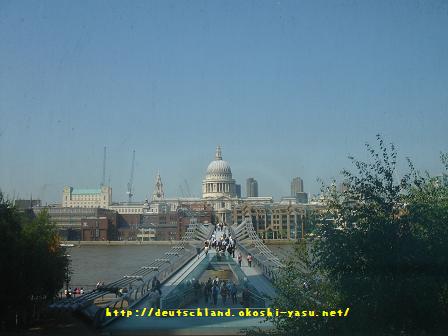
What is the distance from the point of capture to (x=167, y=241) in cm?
4319

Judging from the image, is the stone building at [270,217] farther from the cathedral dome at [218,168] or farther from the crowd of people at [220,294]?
the crowd of people at [220,294]

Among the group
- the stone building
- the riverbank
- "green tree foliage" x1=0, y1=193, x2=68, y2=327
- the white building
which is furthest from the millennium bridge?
the white building

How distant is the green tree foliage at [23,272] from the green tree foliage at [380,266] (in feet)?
11.6

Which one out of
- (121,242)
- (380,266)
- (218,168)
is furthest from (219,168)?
(380,266)

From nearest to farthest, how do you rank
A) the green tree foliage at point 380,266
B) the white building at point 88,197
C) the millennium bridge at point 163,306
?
the green tree foliage at point 380,266
the millennium bridge at point 163,306
the white building at point 88,197

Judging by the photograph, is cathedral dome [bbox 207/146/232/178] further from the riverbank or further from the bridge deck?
the bridge deck

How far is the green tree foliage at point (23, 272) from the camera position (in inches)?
256

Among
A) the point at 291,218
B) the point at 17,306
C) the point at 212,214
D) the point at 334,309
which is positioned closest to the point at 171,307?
the point at 17,306

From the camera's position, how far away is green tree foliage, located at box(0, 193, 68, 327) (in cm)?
650

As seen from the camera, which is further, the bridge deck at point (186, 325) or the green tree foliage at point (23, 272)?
the green tree foliage at point (23, 272)

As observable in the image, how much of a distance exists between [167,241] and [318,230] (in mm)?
39667

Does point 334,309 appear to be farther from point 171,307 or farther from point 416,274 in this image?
point 171,307

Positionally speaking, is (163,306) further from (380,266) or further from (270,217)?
(270,217)

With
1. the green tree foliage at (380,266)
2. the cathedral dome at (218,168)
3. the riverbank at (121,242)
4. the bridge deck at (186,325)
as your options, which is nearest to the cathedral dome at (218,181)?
the cathedral dome at (218,168)
